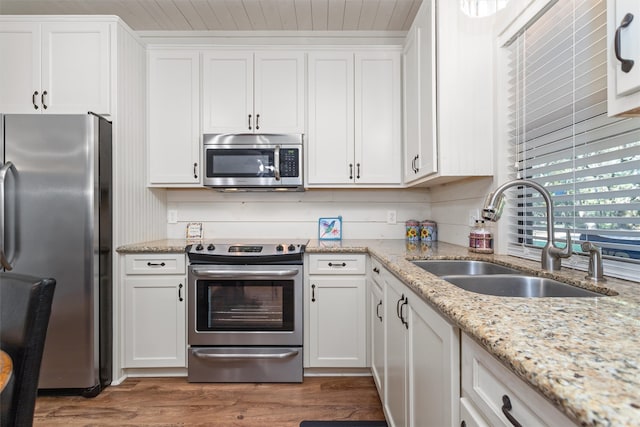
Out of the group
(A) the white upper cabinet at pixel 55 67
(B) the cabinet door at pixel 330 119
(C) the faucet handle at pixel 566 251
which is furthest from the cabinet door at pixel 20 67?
(C) the faucet handle at pixel 566 251

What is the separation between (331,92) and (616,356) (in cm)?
Answer: 233

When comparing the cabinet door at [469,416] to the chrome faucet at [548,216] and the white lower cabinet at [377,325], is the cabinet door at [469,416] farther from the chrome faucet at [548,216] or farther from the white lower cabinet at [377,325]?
the white lower cabinet at [377,325]

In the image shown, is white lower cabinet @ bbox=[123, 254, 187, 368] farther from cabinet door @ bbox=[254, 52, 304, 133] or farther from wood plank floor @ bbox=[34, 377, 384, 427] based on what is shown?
cabinet door @ bbox=[254, 52, 304, 133]

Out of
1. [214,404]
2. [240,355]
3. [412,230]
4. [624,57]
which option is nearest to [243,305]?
[240,355]

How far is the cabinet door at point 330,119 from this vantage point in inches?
98.3

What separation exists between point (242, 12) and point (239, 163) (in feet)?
3.74

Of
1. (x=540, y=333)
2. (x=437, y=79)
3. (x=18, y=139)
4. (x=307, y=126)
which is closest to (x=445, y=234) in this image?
(x=437, y=79)

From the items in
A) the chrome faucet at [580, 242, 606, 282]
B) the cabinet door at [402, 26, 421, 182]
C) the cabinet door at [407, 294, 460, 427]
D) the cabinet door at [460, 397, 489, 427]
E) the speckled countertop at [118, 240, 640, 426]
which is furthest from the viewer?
the cabinet door at [402, 26, 421, 182]

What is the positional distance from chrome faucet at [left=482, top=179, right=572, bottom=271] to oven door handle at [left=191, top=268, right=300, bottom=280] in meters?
1.29

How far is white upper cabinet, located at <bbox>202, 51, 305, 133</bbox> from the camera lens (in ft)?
8.14

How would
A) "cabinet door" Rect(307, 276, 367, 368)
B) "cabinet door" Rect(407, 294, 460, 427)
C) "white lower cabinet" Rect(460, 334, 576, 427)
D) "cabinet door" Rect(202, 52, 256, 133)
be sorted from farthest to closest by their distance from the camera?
"cabinet door" Rect(202, 52, 256, 133)
"cabinet door" Rect(307, 276, 367, 368)
"cabinet door" Rect(407, 294, 460, 427)
"white lower cabinet" Rect(460, 334, 576, 427)

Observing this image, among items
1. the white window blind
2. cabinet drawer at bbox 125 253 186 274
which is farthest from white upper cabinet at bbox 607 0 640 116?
cabinet drawer at bbox 125 253 186 274

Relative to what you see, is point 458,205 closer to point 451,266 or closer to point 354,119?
point 451,266

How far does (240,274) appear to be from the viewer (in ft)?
7.00
